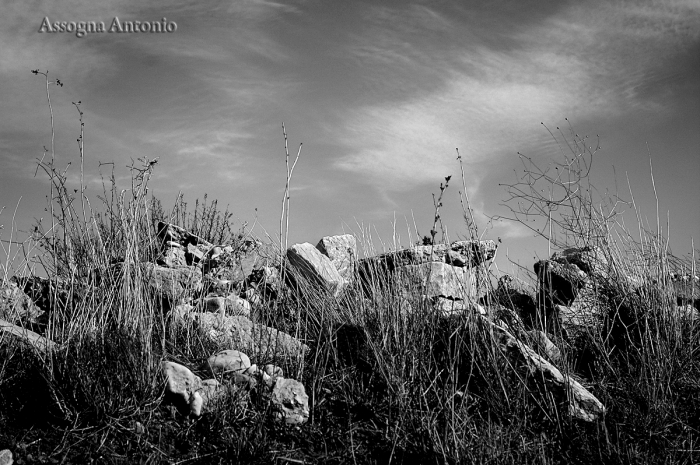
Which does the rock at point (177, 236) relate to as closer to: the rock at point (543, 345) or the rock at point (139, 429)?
the rock at point (139, 429)

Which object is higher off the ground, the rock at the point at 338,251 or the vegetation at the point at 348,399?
the rock at the point at 338,251

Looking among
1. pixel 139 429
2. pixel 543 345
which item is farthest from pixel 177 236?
pixel 543 345

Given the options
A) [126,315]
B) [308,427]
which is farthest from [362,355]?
[126,315]

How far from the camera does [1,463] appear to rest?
2.68 m

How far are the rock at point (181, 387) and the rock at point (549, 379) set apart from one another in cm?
162

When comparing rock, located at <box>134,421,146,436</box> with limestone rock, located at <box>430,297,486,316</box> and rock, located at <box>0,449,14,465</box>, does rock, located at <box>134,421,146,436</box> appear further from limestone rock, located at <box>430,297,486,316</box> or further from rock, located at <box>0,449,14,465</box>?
limestone rock, located at <box>430,297,486,316</box>

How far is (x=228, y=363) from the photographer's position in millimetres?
3301

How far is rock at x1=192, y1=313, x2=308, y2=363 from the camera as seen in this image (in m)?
3.51

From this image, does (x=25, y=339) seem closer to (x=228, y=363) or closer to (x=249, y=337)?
(x=228, y=363)

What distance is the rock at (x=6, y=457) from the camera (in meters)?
2.68

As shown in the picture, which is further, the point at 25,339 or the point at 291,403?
the point at 25,339

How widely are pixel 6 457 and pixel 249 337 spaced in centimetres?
164

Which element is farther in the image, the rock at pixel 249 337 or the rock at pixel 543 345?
the rock at pixel 543 345

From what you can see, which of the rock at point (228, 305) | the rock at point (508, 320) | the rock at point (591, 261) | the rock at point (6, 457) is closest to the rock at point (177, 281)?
the rock at point (228, 305)
